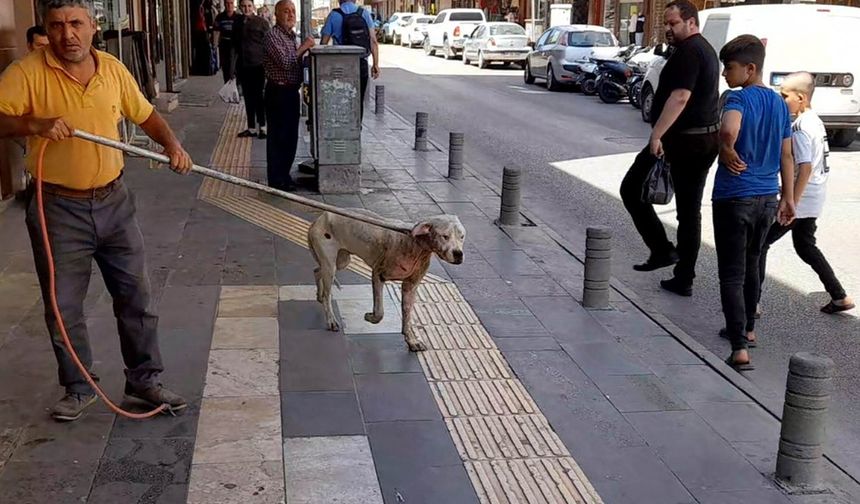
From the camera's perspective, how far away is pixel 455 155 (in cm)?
1145

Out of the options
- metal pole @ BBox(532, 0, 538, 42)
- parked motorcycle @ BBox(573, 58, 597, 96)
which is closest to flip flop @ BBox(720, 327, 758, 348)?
parked motorcycle @ BBox(573, 58, 597, 96)

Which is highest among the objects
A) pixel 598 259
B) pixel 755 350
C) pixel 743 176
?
pixel 743 176

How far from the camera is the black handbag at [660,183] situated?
6965mm

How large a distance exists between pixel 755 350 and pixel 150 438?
3784 millimetres

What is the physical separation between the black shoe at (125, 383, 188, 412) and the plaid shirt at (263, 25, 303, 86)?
5818mm

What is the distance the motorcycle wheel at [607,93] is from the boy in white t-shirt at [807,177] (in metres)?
15.0

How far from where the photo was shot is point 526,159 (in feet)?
44.6

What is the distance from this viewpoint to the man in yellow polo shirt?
3.92 m

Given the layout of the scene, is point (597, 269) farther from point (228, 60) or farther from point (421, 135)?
point (228, 60)

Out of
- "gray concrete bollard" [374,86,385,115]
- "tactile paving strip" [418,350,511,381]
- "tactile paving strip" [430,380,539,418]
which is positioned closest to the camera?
"tactile paving strip" [430,380,539,418]

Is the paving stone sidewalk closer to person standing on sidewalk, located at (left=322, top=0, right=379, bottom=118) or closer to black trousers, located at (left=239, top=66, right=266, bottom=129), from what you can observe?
person standing on sidewalk, located at (left=322, top=0, right=379, bottom=118)

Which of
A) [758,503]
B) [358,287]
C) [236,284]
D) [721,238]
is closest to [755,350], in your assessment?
[721,238]

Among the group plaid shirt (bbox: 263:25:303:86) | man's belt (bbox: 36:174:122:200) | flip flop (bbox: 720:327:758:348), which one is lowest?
flip flop (bbox: 720:327:758:348)

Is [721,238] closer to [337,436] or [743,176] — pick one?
[743,176]
